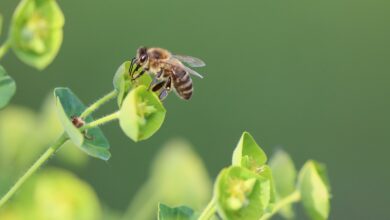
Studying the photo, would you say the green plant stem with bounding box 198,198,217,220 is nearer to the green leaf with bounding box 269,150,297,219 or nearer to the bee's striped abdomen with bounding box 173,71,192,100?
the green leaf with bounding box 269,150,297,219

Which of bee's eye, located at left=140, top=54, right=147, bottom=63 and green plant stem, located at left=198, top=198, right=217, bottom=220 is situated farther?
bee's eye, located at left=140, top=54, right=147, bottom=63

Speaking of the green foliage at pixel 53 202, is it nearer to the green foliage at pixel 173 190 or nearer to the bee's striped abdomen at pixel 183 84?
the green foliage at pixel 173 190

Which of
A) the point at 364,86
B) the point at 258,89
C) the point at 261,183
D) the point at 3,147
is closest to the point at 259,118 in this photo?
the point at 258,89

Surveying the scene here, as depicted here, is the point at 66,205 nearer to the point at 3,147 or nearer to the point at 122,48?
the point at 3,147

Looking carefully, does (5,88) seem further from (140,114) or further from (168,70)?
(168,70)

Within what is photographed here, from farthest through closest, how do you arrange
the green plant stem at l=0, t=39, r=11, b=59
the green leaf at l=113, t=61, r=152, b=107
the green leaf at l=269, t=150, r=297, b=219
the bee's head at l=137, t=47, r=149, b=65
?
the bee's head at l=137, t=47, r=149, b=65 → the green leaf at l=269, t=150, r=297, b=219 → the green leaf at l=113, t=61, r=152, b=107 → the green plant stem at l=0, t=39, r=11, b=59

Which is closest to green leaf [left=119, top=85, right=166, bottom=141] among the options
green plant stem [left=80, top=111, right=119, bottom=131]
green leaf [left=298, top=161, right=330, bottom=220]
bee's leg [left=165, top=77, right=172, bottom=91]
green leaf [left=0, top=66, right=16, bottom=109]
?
green plant stem [left=80, top=111, right=119, bottom=131]
